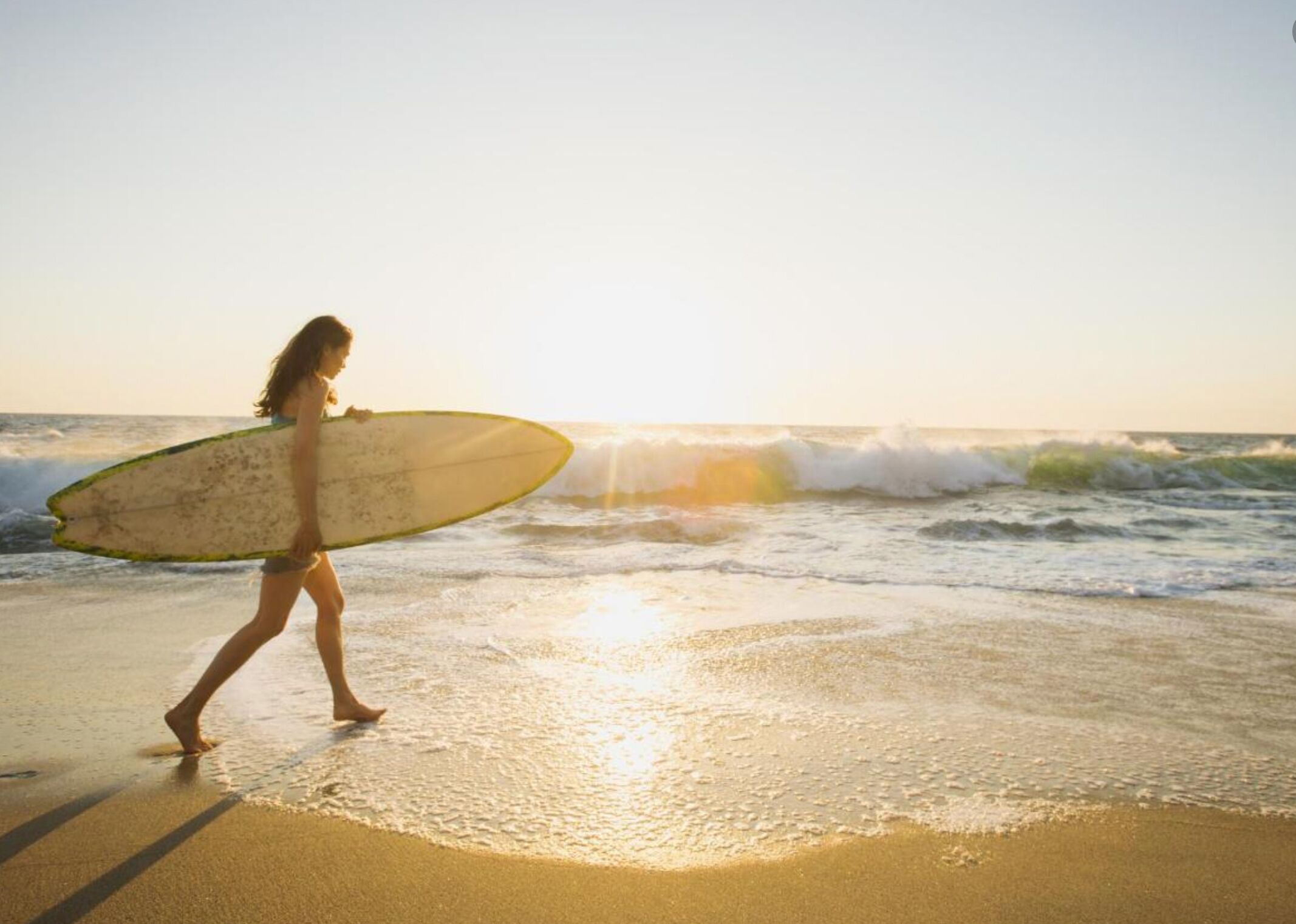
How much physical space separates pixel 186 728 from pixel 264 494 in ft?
3.24

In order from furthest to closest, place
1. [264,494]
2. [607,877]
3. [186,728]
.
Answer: [264,494], [186,728], [607,877]

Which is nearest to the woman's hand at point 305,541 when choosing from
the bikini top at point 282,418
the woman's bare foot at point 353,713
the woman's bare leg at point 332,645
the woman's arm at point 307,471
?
the woman's arm at point 307,471

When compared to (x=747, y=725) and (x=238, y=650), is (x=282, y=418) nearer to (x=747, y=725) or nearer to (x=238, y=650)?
(x=238, y=650)

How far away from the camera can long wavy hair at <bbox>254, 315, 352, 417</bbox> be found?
312cm

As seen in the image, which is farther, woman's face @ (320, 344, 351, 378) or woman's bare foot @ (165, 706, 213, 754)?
woman's face @ (320, 344, 351, 378)

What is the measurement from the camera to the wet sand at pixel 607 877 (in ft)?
6.26

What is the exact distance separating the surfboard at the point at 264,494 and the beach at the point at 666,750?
2.28 ft

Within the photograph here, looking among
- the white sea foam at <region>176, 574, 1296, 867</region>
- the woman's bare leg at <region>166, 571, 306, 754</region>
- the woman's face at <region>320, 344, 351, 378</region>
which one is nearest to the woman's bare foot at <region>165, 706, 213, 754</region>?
the woman's bare leg at <region>166, 571, 306, 754</region>

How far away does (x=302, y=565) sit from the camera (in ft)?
10.1

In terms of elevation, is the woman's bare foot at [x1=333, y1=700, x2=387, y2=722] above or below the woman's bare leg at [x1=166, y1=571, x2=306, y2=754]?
below

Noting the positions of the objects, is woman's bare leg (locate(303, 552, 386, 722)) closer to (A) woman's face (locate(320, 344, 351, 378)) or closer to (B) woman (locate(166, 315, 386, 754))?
(B) woman (locate(166, 315, 386, 754))

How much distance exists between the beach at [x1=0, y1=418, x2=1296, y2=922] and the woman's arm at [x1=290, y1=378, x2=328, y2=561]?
738 millimetres

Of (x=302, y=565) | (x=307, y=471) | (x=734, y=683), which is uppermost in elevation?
(x=307, y=471)

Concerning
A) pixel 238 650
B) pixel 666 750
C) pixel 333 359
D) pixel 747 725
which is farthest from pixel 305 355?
pixel 747 725
